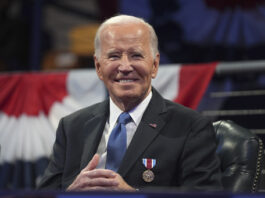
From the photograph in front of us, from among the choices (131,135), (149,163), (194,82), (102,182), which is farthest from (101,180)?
(194,82)

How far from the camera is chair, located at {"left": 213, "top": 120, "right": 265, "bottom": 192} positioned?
91.3 inches

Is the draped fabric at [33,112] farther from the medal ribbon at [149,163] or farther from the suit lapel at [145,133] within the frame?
the medal ribbon at [149,163]

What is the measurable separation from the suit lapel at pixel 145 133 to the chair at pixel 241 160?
341 mm

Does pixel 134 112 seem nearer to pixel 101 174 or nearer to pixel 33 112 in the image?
pixel 101 174

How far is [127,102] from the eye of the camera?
7.85 feet

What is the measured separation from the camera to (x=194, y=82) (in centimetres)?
346

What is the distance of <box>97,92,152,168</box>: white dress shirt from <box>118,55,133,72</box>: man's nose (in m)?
0.18

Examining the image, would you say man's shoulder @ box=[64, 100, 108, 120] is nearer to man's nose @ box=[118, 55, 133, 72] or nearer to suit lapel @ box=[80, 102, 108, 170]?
suit lapel @ box=[80, 102, 108, 170]

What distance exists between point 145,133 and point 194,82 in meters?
1.27

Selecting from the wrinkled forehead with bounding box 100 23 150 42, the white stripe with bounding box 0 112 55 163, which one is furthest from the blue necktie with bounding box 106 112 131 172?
the white stripe with bounding box 0 112 55 163

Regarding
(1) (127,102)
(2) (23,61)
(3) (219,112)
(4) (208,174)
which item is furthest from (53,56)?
(4) (208,174)

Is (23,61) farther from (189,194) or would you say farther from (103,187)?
(189,194)

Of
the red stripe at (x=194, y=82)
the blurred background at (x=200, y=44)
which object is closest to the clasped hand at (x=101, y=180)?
the blurred background at (x=200, y=44)

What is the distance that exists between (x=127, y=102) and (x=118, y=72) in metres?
0.15
